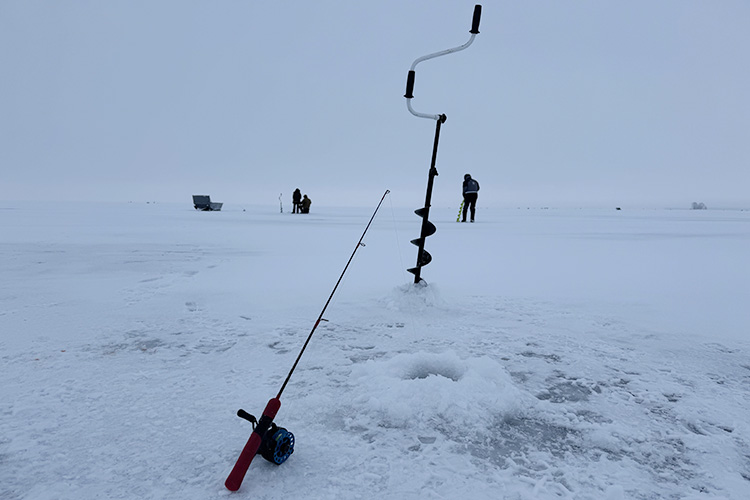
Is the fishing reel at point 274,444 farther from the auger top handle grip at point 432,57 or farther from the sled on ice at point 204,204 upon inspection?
the sled on ice at point 204,204

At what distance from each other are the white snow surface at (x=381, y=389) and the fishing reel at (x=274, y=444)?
0.20ft

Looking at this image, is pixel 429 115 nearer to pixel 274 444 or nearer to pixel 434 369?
pixel 434 369

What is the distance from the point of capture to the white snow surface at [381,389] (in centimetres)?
170

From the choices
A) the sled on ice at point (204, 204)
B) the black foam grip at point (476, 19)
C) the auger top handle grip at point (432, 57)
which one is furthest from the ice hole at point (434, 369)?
the sled on ice at point (204, 204)

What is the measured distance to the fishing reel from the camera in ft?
5.41

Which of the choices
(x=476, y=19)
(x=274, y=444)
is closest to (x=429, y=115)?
(x=476, y=19)

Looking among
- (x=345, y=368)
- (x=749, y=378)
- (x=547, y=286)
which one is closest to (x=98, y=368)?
(x=345, y=368)

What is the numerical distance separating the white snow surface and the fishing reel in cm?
6

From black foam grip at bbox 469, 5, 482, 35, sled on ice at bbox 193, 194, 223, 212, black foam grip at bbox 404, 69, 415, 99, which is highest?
black foam grip at bbox 469, 5, 482, 35

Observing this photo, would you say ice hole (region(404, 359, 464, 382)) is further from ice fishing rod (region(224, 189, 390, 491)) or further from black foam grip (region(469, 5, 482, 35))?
black foam grip (region(469, 5, 482, 35))

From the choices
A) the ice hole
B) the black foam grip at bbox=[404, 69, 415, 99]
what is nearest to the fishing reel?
the ice hole

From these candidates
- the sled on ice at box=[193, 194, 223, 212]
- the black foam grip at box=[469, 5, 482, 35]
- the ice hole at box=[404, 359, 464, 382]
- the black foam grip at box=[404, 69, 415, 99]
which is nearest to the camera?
the ice hole at box=[404, 359, 464, 382]

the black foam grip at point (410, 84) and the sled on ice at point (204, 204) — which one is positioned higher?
the black foam grip at point (410, 84)

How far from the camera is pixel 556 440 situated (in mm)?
2014
